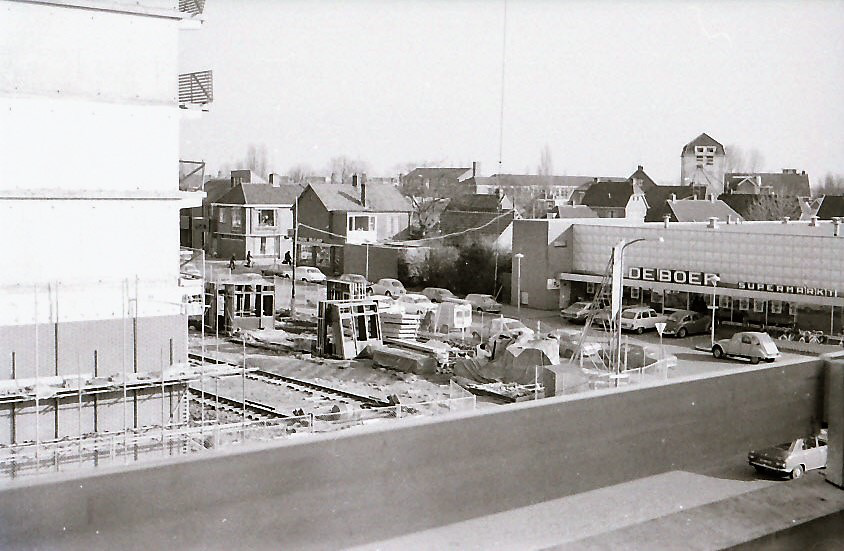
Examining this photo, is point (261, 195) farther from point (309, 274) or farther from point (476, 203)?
point (476, 203)

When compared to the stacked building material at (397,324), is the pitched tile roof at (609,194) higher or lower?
higher

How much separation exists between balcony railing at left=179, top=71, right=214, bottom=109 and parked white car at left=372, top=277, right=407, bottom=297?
3533 millimetres

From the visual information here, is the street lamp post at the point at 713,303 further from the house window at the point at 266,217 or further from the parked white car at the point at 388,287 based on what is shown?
the house window at the point at 266,217

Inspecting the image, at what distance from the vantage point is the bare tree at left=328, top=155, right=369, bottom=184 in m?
7.32

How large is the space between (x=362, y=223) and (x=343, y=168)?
119 centimetres

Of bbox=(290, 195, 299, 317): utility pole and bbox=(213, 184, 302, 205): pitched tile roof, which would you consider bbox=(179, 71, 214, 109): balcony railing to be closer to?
bbox=(213, 184, 302, 205): pitched tile roof

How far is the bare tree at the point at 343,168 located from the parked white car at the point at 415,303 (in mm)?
1224

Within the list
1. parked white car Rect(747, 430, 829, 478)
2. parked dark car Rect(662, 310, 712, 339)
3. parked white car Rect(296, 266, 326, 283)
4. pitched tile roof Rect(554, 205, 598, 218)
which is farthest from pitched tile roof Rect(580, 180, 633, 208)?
parked white car Rect(747, 430, 829, 478)

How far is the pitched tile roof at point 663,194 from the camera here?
11824 mm

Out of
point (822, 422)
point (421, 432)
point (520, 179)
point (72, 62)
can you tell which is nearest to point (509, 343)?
point (72, 62)

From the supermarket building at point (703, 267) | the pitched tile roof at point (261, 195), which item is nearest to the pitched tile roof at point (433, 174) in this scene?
the supermarket building at point (703, 267)

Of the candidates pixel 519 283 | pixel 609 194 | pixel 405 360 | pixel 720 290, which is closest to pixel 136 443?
pixel 405 360

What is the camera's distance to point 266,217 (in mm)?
8125

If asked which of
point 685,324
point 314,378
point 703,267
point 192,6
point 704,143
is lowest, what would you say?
point 314,378
